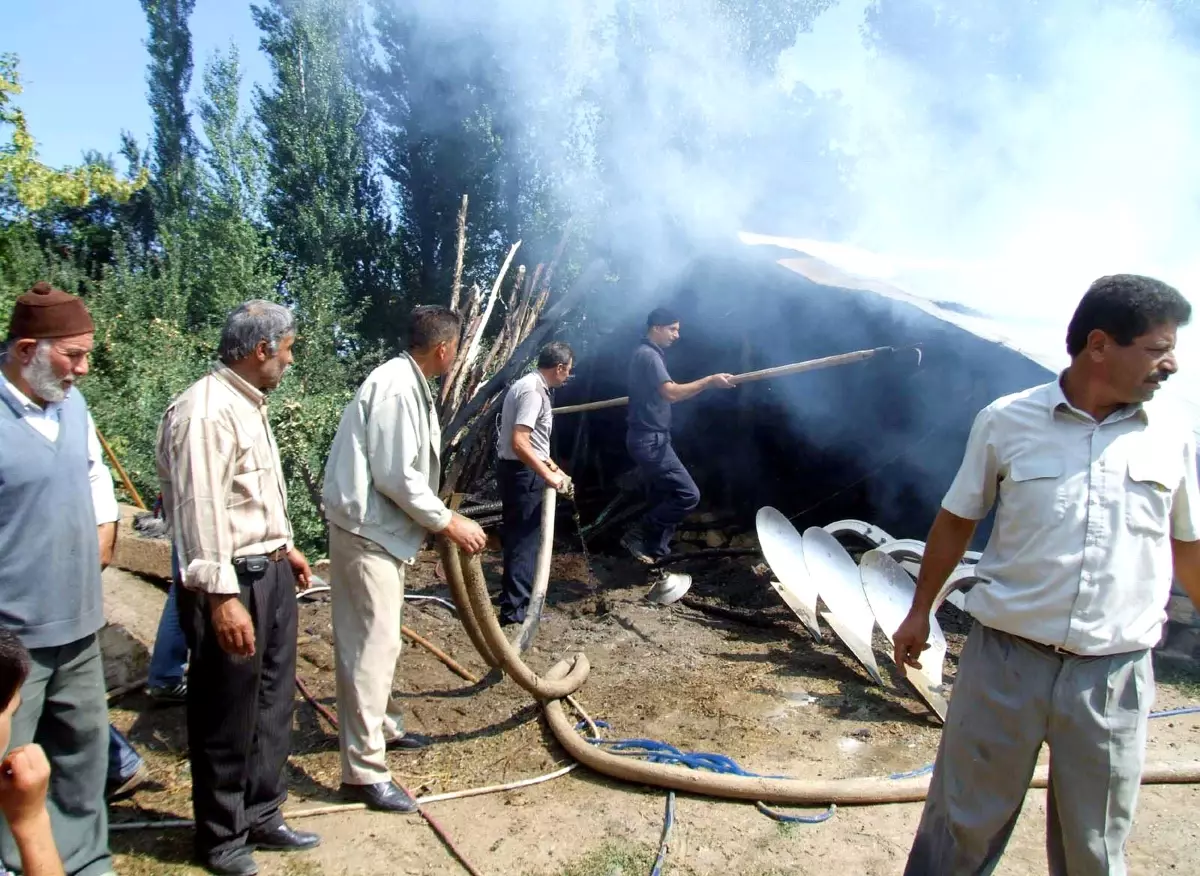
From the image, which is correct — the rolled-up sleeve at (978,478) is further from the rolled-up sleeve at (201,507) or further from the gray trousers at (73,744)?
the gray trousers at (73,744)

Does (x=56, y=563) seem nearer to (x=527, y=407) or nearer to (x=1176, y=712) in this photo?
(x=527, y=407)

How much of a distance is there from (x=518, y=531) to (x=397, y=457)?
2.66 metres

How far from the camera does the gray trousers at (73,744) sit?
2.44 m

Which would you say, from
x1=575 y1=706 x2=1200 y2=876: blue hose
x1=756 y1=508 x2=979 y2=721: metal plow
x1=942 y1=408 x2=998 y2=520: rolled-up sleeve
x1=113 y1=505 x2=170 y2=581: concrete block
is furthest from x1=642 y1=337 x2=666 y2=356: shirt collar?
x1=942 y1=408 x2=998 y2=520: rolled-up sleeve

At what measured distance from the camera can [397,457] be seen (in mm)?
3129

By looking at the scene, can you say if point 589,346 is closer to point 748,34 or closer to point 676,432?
point 676,432

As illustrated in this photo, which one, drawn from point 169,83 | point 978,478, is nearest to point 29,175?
A: point 169,83

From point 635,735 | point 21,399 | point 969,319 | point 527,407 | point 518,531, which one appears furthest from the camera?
point 969,319

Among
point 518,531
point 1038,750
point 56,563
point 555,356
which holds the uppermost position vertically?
point 555,356

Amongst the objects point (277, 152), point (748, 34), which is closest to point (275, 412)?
point (277, 152)

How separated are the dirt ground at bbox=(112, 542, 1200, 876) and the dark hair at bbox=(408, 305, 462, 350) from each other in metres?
1.83

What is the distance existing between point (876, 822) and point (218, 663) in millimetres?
2493

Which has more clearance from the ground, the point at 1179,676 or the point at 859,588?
the point at 859,588

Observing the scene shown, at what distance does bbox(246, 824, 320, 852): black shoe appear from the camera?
2.93 m
